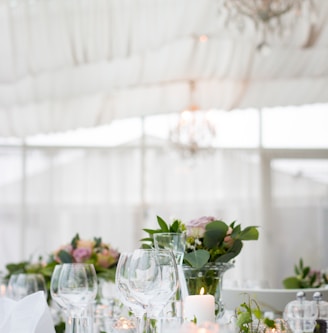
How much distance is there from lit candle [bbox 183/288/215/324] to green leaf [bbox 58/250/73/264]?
152 cm

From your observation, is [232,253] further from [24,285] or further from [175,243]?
[24,285]

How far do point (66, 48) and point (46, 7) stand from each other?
0.39 m

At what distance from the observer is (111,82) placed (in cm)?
694

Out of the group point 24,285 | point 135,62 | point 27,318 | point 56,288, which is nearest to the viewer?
point 27,318

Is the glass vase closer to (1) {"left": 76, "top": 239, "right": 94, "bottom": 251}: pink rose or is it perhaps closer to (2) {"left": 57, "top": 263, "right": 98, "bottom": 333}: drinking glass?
(2) {"left": 57, "top": 263, "right": 98, "bottom": 333}: drinking glass

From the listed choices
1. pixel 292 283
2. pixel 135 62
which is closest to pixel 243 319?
pixel 292 283

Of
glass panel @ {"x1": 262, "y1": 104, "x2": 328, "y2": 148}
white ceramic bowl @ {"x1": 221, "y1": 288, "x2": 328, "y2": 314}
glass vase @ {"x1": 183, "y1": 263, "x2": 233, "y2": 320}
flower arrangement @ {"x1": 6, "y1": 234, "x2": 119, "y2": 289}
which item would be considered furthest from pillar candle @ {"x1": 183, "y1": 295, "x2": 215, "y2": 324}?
glass panel @ {"x1": 262, "y1": 104, "x2": 328, "y2": 148}

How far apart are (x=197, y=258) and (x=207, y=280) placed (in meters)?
0.07

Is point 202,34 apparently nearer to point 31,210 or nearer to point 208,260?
point 31,210

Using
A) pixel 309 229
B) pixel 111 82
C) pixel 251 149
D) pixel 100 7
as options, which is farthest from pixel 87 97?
pixel 309 229

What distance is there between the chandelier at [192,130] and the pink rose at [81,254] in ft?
14.7

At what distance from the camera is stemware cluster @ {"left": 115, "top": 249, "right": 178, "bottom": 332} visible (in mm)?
1583

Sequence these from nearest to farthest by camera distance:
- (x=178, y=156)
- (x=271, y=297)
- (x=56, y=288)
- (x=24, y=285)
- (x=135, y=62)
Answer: (x=56, y=288)
(x=271, y=297)
(x=24, y=285)
(x=135, y=62)
(x=178, y=156)

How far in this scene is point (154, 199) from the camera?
8609 mm
